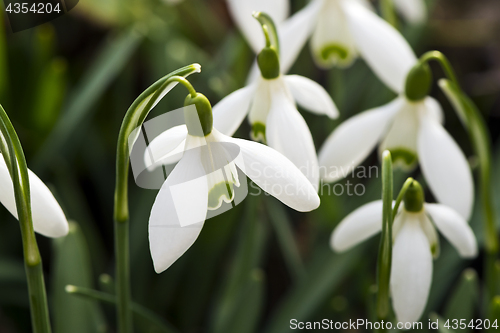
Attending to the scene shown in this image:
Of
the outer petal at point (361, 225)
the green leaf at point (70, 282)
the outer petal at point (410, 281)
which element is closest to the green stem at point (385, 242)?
the outer petal at point (410, 281)

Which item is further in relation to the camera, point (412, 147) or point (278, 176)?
point (412, 147)

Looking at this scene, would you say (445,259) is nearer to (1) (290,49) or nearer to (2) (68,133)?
(1) (290,49)

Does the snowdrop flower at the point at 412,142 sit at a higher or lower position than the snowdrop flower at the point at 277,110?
lower

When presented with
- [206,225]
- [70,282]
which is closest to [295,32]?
[206,225]

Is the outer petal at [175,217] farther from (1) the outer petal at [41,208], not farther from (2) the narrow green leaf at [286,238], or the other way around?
(2) the narrow green leaf at [286,238]

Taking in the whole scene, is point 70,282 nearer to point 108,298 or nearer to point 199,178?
point 108,298

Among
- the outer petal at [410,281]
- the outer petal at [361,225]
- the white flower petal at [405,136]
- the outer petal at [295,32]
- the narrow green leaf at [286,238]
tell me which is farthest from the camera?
the narrow green leaf at [286,238]

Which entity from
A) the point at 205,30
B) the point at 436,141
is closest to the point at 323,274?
the point at 436,141
